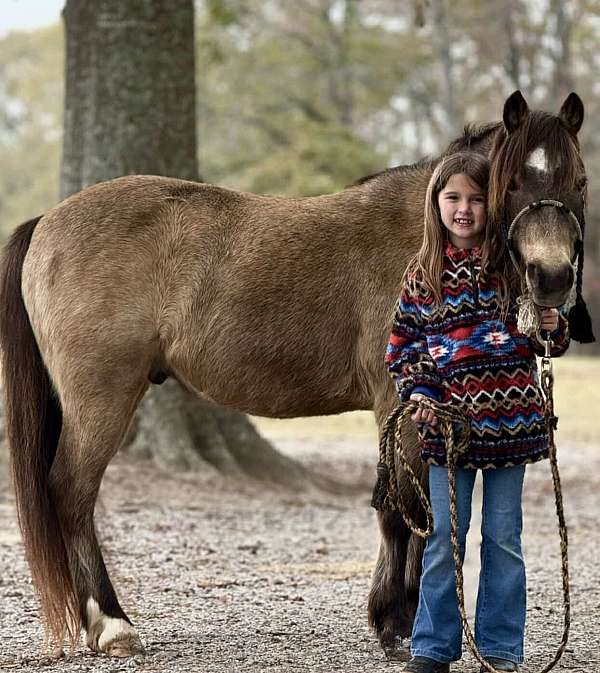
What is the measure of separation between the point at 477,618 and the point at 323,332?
1.22 m

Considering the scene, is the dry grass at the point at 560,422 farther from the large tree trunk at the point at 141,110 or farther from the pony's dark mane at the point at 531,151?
the pony's dark mane at the point at 531,151

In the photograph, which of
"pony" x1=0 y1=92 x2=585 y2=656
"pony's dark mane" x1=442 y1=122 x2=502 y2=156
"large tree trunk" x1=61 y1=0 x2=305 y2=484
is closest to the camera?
"pony's dark mane" x1=442 y1=122 x2=502 y2=156

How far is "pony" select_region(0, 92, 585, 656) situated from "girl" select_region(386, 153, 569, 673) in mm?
407

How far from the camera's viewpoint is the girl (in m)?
3.41

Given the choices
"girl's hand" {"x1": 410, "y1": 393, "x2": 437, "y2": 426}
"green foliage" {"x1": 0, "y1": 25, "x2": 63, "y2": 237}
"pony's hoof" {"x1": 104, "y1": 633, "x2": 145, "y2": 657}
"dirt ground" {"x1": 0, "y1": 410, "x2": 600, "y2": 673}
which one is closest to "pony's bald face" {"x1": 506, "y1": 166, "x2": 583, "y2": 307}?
"girl's hand" {"x1": 410, "y1": 393, "x2": 437, "y2": 426}

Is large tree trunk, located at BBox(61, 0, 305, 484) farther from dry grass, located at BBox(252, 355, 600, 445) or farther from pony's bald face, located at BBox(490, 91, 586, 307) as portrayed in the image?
dry grass, located at BBox(252, 355, 600, 445)

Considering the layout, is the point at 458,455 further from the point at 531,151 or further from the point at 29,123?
the point at 29,123

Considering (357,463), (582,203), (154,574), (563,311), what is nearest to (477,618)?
(563,311)

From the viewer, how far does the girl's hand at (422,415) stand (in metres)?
3.43

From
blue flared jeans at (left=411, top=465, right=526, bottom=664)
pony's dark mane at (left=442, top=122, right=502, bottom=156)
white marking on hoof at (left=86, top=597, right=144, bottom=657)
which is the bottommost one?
white marking on hoof at (left=86, top=597, right=144, bottom=657)

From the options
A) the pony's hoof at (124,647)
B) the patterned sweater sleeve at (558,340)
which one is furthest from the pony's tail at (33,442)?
the patterned sweater sleeve at (558,340)

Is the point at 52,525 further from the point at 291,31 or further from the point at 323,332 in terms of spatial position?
the point at 291,31

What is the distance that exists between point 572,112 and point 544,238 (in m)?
0.51

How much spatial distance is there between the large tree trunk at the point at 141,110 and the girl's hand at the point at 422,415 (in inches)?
172
